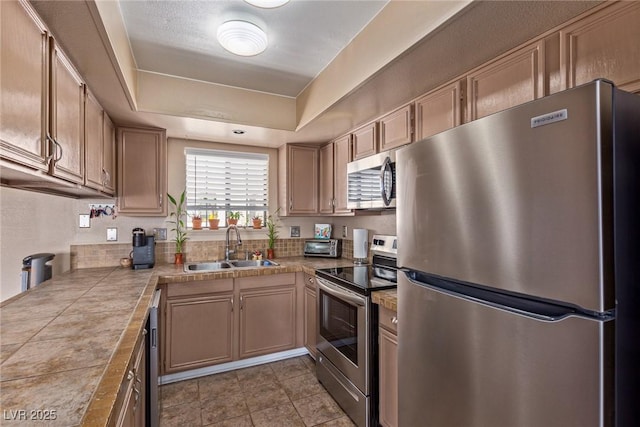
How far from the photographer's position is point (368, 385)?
187 cm

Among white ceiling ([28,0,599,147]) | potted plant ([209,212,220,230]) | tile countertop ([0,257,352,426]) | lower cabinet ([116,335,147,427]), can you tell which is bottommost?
lower cabinet ([116,335,147,427])

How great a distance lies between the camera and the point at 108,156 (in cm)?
235

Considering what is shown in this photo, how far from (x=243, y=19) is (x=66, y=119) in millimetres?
1057

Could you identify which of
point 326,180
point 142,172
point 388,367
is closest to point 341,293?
point 388,367

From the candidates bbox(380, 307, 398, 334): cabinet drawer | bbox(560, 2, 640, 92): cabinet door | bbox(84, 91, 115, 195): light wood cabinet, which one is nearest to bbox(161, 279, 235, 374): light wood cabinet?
bbox(84, 91, 115, 195): light wood cabinet

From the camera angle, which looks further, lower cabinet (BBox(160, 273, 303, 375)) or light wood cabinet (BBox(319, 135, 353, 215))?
light wood cabinet (BBox(319, 135, 353, 215))

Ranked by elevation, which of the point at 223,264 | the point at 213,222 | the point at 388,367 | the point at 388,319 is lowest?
the point at 388,367

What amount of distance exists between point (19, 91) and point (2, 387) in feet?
3.10

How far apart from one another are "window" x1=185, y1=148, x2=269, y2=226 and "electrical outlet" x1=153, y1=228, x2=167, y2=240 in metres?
0.24

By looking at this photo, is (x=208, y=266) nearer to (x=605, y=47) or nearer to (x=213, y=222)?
(x=213, y=222)

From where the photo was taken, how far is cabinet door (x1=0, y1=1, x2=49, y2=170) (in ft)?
3.16

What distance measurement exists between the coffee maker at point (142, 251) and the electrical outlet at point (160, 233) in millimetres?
260

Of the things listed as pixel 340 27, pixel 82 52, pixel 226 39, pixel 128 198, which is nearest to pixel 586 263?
pixel 340 27

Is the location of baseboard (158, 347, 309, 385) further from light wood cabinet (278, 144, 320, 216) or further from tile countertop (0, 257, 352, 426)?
light wood cabinet (278, 144, 320, 216)
